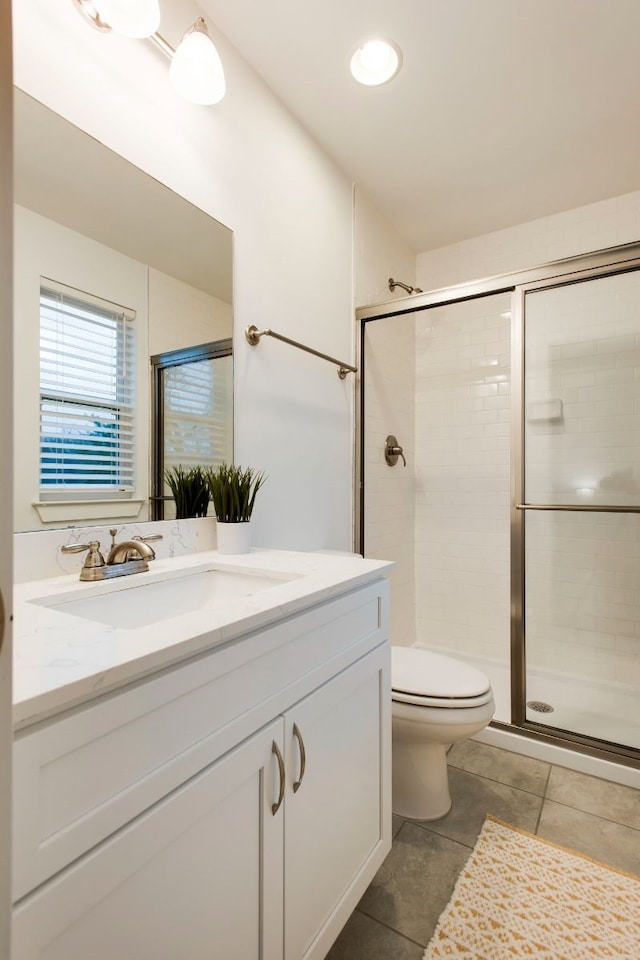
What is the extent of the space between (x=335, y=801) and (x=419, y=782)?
733mm

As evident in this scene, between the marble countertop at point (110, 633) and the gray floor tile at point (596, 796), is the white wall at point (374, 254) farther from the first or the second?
the gray floor tile at point (596, 796)

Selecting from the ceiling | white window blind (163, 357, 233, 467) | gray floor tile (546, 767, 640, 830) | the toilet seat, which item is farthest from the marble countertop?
the ceiling

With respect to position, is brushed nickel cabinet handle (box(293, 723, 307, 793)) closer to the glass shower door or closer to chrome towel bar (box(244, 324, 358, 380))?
chrome towel bar (box(244, 324, 358, 380))

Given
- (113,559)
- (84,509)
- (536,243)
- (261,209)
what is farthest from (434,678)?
(536,243)

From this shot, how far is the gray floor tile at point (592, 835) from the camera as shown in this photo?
1419 mm

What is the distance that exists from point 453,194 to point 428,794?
104 inches

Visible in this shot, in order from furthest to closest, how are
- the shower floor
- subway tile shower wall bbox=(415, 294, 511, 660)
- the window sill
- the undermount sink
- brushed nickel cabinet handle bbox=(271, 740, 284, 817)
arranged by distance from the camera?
subway tile shower wall bbox=(415, 294, 511, 660) < the shower floor < the window sill < the undermount sink < brushed nickel cabinet handle bbox=(271, 740, 284, 817)

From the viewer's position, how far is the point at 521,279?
1994 mm

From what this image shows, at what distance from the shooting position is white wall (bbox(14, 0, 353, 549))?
1162 millimetres

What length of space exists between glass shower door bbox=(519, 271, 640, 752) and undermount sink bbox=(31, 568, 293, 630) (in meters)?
1.35

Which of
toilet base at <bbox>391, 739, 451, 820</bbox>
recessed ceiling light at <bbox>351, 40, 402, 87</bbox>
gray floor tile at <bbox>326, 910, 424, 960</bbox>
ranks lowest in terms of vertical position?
gray floor tile at <bbox>326, 910, 424, 960</bbox>

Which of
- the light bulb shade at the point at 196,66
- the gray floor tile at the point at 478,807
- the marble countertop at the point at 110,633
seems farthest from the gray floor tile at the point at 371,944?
the light bulb shade at the point at 196,66

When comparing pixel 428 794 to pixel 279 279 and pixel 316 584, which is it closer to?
pixel 316 584

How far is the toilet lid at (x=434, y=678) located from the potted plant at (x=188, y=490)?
33.8 inches
